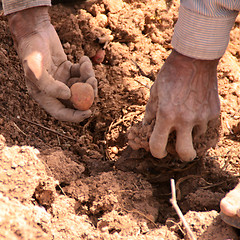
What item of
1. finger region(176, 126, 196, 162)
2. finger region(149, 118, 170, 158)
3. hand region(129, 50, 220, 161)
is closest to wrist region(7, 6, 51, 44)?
hand region(129, 50, 220, 161)

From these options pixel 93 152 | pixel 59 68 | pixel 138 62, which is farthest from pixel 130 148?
pixel 138 62

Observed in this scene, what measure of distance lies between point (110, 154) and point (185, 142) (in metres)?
0.67

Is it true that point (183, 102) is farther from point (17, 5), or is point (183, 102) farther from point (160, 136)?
point (17, 5)

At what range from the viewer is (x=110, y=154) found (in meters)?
2.21

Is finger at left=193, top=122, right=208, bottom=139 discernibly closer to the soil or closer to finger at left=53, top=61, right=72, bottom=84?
the soil

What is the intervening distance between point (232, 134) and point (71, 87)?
123cm

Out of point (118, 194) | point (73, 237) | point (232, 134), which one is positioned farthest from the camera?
point (232, 134)

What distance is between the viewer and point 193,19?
1639 millimetres

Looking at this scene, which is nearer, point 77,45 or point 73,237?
point 73,237

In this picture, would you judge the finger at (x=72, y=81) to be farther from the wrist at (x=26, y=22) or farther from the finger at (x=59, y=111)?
the wrist at (x=26, y=22)

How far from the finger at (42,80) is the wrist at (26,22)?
25 centimetres

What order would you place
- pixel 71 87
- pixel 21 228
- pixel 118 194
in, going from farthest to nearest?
pixel 71 87 < pixel 118 194 < pixel 21 228

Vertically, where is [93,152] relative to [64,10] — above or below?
below

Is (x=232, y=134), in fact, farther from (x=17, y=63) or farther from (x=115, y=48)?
(x=17, y=63)
